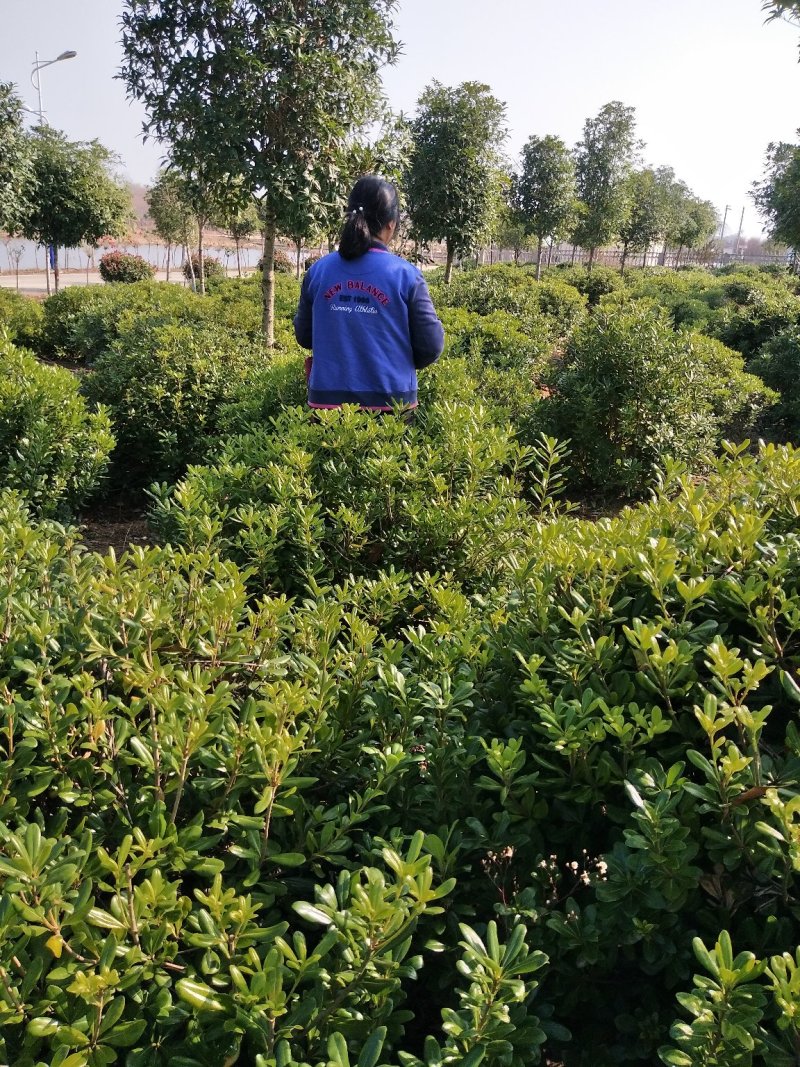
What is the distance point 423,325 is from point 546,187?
24453 mm

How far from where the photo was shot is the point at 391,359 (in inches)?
149

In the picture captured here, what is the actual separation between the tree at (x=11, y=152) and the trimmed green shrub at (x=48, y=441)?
1038 centimetres

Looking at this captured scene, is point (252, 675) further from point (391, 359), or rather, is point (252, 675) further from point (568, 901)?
point (391, 359)

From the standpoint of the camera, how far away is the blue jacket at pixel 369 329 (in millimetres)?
3684

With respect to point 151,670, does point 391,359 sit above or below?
above

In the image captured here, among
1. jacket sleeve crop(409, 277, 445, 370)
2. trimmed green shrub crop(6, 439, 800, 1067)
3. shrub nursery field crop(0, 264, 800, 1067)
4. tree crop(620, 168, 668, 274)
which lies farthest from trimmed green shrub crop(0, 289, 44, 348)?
tree crop(620, 168, 668, 274)

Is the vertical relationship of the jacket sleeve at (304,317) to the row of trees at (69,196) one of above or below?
below

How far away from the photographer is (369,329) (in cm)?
373

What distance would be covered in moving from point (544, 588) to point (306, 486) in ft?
4.69

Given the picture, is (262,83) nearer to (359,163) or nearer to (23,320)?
(359,163)

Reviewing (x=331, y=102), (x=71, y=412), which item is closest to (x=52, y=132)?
(x=331, y=102)

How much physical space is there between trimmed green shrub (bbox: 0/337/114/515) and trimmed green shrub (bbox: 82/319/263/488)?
35.2 inches

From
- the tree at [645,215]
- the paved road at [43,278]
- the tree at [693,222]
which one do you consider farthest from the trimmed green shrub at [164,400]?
the tree at [693,222]

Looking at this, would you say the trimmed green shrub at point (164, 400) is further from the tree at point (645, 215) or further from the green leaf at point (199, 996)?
the tree at point (645, 215)
